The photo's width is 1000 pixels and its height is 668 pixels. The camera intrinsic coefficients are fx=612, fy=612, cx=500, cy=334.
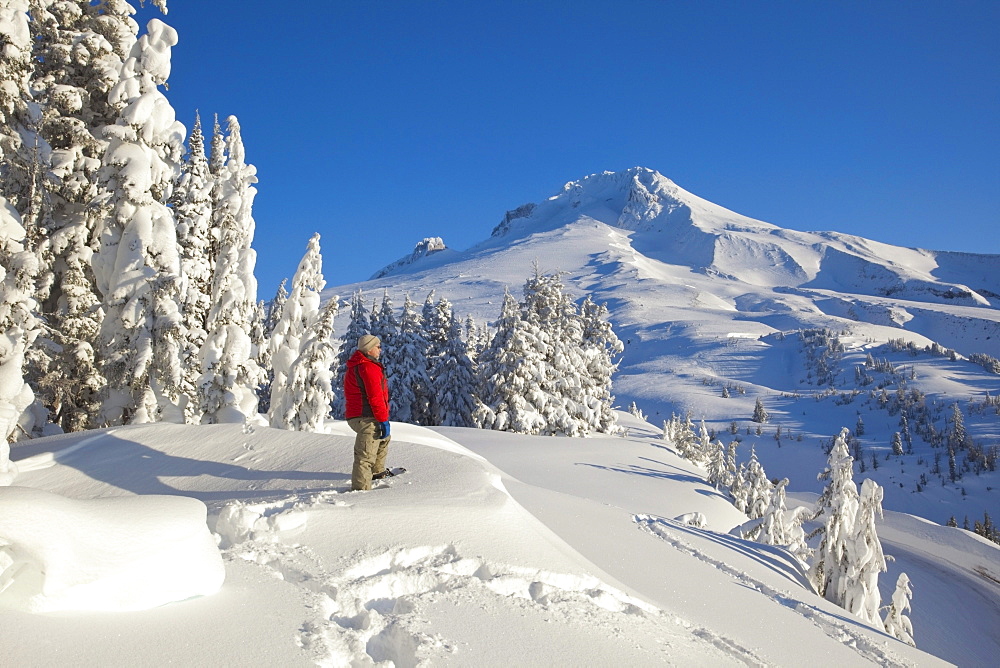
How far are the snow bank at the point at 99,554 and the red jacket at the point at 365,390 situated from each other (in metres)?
2.65

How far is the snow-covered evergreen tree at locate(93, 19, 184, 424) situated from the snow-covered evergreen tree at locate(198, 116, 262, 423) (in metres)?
1.59

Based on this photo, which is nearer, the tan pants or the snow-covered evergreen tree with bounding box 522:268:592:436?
the tan pants

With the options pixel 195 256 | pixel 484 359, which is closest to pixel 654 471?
pixel 484 359

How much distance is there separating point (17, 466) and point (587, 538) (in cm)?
715

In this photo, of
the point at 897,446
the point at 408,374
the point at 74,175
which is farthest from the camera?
the point at 897,446

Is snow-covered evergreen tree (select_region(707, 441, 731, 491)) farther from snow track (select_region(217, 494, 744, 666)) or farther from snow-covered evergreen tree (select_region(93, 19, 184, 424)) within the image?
snow track (select_region(217, 494, 744, 666))

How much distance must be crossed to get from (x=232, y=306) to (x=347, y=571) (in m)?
13.1

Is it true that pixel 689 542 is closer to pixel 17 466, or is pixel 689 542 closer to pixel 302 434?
pixel 302 434

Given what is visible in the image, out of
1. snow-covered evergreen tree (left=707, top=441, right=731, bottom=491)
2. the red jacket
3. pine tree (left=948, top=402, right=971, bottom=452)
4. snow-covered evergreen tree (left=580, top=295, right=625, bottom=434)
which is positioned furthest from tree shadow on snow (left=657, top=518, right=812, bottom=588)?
pine tree (left=948, top=402, right=971, bottom=452)

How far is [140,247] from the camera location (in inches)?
513

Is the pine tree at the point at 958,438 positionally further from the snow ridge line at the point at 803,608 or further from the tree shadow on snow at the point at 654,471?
the snow ridge line at the point at 803,608

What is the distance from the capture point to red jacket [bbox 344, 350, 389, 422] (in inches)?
261

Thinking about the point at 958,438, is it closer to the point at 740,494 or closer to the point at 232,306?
the point at 740,494

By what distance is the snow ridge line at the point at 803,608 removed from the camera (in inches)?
245
